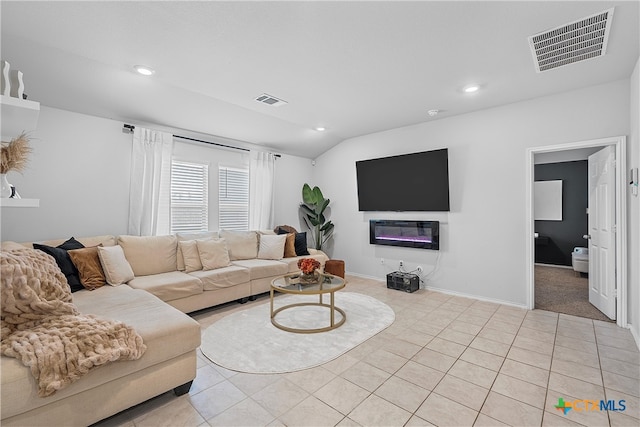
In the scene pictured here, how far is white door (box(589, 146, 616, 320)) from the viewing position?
3205mm

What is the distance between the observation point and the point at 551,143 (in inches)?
137

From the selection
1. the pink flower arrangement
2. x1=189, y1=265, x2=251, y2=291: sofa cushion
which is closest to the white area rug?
x1=189, y1=265, x2=251, y2=291: sofa cushion

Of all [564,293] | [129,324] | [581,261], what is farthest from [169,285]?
[581,261]

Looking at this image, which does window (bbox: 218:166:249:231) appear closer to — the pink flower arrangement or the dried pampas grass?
the pink flower arrangement

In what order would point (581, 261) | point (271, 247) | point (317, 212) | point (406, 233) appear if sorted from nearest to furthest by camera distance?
point (271, 247) → point (406, 233) → point (581, 261) → point (317, 212)

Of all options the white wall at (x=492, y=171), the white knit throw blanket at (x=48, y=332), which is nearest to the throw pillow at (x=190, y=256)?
the white knit throw blanket at (x=48, y=332)

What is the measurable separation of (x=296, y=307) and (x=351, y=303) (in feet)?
2.42

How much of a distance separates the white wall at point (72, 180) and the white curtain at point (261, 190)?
161cm

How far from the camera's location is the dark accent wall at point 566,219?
5.99 metres

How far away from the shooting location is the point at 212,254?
385 cm

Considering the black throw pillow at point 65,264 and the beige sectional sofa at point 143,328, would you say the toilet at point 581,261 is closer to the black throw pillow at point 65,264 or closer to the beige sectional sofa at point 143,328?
the beige sectional sofa at point 143,328

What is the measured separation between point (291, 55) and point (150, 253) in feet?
9.24

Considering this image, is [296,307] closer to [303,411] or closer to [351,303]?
[351,303]

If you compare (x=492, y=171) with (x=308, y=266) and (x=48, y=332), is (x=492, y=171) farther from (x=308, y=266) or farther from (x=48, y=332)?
(x=48, y=332)
